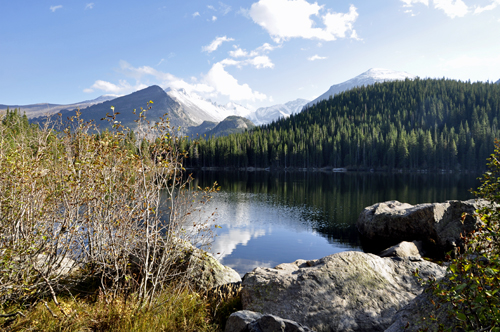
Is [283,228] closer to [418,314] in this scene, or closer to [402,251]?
[402,251]

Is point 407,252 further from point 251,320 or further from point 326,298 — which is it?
point 251,320

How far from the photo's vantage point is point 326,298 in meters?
8.22

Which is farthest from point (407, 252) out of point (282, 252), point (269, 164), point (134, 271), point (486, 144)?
point (486, 144)

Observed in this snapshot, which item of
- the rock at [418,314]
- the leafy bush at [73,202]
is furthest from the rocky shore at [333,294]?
the leafy bush at [73,202]

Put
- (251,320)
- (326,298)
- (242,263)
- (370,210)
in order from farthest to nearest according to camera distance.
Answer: (370,210), (242,263), (326,298), (251,320)

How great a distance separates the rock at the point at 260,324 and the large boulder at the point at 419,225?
17.5m

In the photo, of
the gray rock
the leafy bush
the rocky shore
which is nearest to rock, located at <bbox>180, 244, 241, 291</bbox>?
the rocky shore

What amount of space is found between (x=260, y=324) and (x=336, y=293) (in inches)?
130

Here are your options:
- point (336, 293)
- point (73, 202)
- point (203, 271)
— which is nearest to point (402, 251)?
point (336, 293)

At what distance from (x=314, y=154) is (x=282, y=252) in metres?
113

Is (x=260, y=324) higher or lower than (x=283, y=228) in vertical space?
higher

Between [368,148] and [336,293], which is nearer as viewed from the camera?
[336,293]

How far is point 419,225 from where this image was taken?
21.2m

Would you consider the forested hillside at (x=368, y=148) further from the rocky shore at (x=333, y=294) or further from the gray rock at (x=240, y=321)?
the gray rock at (x=240, y=321)
